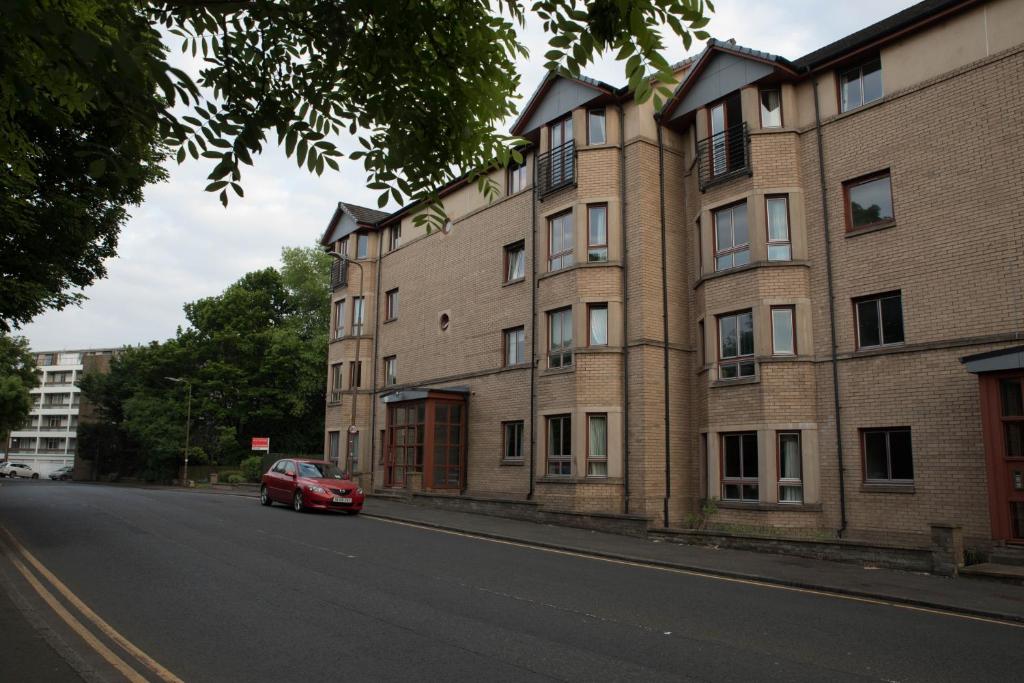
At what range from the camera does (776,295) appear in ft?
59.7

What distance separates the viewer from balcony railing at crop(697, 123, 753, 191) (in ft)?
62.2

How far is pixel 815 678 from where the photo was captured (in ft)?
20.0

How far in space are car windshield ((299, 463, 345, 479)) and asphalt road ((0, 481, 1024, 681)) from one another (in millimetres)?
7742

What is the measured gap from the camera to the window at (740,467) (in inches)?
714

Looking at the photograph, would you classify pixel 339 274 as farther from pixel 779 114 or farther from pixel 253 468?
pixel 779 114

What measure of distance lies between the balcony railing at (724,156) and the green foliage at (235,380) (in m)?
36.6

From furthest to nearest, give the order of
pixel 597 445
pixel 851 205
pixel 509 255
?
1. pixel 509 255
2. pixel 597 445
3. pixel 851 205

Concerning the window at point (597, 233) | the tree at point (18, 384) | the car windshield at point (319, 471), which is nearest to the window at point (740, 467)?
→ the window at point (597, 233)

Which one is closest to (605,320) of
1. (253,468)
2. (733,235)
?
(733,235)

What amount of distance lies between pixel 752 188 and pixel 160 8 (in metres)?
16.1

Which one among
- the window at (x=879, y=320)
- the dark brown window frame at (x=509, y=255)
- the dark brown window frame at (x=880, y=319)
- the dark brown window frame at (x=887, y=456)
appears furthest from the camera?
the dark brown window frame at (x=509, y=255)

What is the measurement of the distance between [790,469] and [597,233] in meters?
8.40

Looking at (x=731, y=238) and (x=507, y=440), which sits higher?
(x=731, y=238)

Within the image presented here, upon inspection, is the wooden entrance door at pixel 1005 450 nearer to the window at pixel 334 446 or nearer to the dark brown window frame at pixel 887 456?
the dark brown window frame at pixel 887 456
